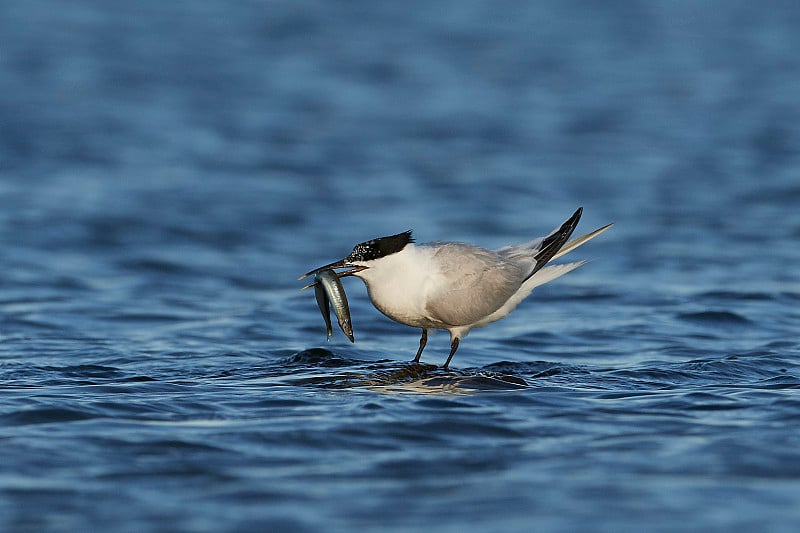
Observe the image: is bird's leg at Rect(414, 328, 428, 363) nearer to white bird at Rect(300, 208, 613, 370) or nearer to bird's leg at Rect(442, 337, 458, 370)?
white bird at Rect(300, 208, 613, 370)

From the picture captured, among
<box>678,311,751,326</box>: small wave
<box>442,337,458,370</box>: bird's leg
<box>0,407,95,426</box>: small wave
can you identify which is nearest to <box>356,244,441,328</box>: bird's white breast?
<box>442,337,458,370</box>: bird's leg

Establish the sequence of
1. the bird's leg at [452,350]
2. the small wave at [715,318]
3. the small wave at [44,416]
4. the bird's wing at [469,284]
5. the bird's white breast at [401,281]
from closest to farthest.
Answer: the small wave at [44,416], the bird's white breast at [401,281], the bird's wing at [469,284], the bird's leg at [452,350], the small wave at [715,318]

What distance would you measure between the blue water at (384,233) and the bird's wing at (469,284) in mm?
440

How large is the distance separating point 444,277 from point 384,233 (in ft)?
16.0

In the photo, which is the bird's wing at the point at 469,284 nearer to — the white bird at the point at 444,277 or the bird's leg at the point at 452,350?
the white bird at the point at 444,277

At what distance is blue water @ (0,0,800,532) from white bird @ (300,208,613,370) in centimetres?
41

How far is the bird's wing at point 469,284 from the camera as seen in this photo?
307 inches

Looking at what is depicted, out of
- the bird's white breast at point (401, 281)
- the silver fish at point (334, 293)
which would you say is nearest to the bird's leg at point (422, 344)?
the bird's white breast at point (401, 281)

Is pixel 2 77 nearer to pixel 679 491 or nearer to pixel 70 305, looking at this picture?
pixel 70 305

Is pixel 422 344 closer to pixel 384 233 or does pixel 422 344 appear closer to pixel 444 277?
pixel 444 277

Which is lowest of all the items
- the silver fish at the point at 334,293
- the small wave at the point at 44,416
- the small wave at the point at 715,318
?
the small wave at the point at 44,416

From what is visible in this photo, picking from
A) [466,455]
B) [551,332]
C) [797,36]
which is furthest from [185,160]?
[797,36]

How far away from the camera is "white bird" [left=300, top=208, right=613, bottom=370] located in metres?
7.64

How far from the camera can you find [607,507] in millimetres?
4785
